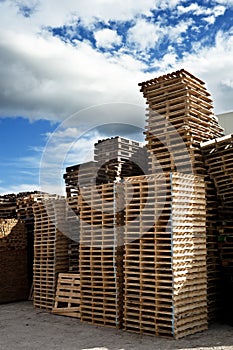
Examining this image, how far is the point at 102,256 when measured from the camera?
11.2 meters

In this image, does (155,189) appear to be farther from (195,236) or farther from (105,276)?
(105,276)

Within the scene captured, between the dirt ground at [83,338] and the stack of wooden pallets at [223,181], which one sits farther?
the stack of wooden pallets at [223,181]

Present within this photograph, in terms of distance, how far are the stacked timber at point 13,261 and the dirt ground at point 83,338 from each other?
11.2 ft

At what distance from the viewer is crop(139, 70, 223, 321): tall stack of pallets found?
11.8 m

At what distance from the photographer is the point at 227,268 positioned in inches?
452

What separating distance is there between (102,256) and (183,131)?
168 inches

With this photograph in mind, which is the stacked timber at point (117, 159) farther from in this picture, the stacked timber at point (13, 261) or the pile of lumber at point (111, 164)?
the stacked timber at point (13, 261)

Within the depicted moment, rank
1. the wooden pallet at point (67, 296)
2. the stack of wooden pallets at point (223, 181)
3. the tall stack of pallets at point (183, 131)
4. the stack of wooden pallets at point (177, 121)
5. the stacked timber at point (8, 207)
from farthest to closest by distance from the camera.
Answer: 1. the stacked timber at point (8, 207)
2. the wooden pallet at point (67, 296)
3. the stack of wooden pallets at point (177, 121)
4. the tall stack of pallets at point (183, 131)
5. the stack of wooden pallets at point (223, 181)

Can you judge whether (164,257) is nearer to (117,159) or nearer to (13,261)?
(117,159)

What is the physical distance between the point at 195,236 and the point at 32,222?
8.37 metres

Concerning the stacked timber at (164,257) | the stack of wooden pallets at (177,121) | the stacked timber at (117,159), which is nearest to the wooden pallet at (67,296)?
the stacked timber at (164,257)

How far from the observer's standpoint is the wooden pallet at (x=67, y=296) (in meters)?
12.4

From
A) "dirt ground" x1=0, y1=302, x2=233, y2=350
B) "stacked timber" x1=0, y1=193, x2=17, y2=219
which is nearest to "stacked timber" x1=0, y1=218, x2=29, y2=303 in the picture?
"stacked timber" x1=0, y1=193, x2=17, y2=219

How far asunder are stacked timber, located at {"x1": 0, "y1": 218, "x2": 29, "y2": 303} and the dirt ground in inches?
134
